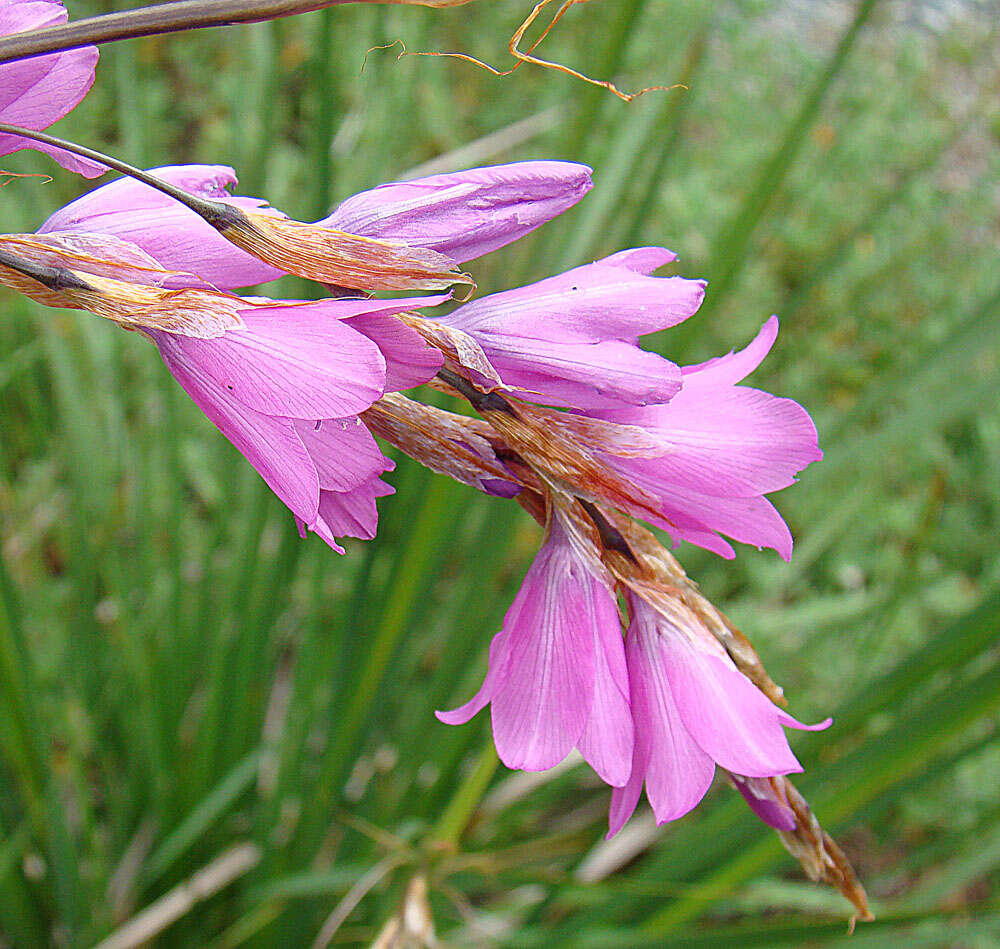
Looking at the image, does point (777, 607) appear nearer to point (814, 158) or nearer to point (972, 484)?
point (972, 484)

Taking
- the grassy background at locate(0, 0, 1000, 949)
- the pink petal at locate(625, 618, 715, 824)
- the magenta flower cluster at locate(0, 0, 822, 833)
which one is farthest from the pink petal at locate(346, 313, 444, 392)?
the grassy background at locate(0, 0, 1000, 949)

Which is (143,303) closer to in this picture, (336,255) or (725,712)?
(336,255)

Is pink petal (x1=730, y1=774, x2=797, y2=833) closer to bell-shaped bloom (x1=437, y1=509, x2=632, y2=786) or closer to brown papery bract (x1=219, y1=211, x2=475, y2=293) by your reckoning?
bell-shaped bloom (x1=437, y1=509, x2=632, y2=786)

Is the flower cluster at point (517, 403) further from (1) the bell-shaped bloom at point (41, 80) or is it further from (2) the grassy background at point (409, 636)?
(2) the grassy background at point (409, 636)

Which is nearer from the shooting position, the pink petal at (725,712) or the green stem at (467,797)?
the pink petal at (725,712)

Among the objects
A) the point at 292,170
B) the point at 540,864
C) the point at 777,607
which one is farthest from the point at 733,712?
the point at 292,170

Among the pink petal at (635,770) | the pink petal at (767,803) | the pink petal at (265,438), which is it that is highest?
the pink petal at (265,438)

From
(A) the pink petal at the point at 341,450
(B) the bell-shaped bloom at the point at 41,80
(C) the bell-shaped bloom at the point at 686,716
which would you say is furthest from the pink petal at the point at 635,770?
(B) the bell-shaped bloom at the point at 41,80
